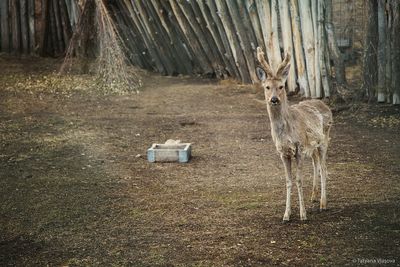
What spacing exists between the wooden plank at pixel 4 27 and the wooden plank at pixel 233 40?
6751 mm

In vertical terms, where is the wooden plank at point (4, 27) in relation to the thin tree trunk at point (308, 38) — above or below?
above

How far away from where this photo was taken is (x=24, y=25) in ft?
57.1

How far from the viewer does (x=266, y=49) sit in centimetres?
1241

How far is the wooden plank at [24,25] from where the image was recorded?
1718cm

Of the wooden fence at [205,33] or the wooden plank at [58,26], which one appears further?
the wooden plank at [58,26]

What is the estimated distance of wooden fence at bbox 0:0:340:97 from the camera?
11414mm

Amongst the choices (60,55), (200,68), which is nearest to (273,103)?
(200,68)

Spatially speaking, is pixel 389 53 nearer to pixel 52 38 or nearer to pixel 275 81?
pixel 275 81

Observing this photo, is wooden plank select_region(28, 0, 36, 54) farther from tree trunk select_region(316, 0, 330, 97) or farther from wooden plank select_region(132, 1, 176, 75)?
tree trunk select_region(316, 0, 330, 97)

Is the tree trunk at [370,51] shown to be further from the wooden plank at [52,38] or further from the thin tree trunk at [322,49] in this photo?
the wooden plank at [52,38]

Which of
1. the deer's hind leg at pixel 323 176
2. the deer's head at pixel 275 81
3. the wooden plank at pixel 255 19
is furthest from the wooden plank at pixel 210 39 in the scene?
the deer's head at pixel 275 81

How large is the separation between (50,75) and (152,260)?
10.7 m

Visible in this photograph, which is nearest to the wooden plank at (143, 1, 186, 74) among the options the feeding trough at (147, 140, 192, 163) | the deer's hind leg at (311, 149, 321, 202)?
the feeding trough at (147, 140, 192, 163)

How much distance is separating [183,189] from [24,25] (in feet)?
38.1
